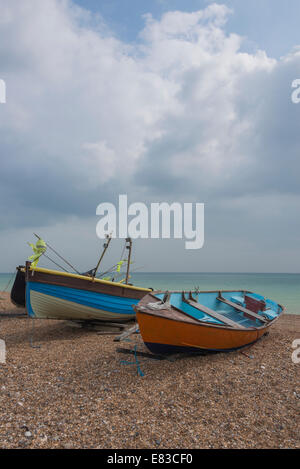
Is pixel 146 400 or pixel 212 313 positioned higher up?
pixel 212 313

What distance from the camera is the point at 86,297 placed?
961cm

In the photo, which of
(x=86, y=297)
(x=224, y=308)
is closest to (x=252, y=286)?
(x=224, y=308)

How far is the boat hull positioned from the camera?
30.1ft

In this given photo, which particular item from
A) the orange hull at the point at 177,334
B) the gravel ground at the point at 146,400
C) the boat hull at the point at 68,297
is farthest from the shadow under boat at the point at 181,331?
the boat hull at the point at 68,297

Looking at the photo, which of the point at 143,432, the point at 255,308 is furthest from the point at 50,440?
the point at 255,308

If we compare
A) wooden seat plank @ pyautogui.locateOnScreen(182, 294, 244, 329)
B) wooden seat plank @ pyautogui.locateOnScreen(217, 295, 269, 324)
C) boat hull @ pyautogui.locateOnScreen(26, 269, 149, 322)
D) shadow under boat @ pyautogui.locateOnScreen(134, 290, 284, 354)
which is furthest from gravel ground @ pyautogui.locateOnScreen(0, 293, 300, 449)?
wooden seat plank @ pyautogui.locateOnScreen(217, 295, 269, 324)

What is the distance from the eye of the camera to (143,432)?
13.1 feet

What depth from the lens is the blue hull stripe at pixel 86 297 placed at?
361 inches

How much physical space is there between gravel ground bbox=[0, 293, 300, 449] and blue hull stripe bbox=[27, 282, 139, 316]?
1.90 metres

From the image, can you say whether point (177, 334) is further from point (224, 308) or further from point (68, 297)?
point (224, 308)

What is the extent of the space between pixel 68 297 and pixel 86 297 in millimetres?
643

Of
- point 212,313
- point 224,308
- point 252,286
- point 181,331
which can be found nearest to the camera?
point 181,331

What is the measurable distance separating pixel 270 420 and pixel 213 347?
2638mm
